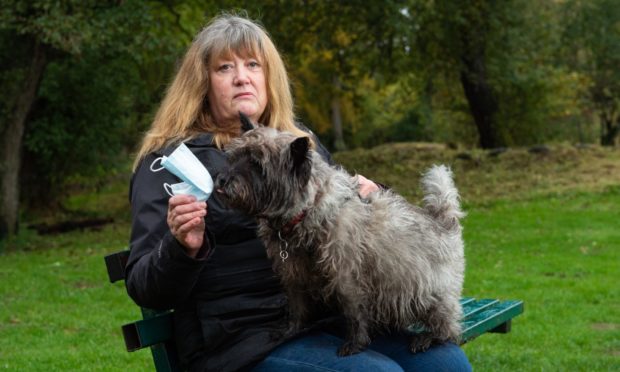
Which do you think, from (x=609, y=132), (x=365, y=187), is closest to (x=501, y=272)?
(x=365, y=187)

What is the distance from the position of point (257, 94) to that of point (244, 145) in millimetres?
844

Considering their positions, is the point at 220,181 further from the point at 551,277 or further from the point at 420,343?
the point at 551,277

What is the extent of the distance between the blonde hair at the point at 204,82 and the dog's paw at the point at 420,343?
1093mm

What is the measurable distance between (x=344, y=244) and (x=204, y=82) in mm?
1107

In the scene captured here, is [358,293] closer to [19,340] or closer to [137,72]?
[19,340]

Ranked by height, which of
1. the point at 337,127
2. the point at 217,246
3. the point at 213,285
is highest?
the point at 337,127

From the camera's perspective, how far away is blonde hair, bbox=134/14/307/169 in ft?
12.7

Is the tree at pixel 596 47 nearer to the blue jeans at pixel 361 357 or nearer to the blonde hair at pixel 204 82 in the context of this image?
the blonde hair at pixel 204 82

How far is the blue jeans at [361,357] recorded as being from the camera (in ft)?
11.2

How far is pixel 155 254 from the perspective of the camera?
3.31 m

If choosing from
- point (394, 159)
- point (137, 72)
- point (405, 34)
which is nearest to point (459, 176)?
point (394, 159)

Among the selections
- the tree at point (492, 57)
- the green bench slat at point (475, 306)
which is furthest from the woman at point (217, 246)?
the tree at point (492, 57)

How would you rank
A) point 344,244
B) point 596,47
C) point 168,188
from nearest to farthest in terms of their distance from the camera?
1. point 344,244
2. point 168,188
3. point 596,47

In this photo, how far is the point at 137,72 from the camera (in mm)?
20469
